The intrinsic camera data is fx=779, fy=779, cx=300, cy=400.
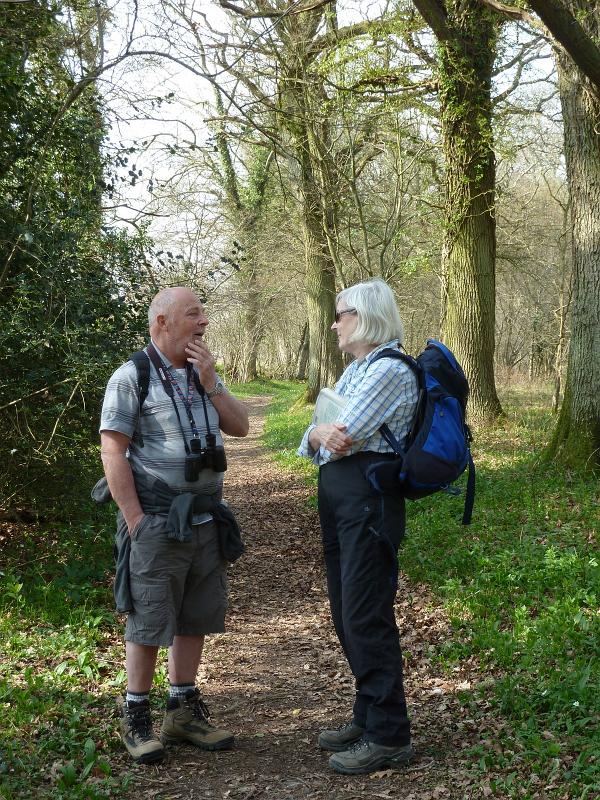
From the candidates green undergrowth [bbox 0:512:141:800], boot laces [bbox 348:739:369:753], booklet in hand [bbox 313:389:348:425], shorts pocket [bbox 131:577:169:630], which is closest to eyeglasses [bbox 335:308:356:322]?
booklet in hand [bbox 313:389:348:425]

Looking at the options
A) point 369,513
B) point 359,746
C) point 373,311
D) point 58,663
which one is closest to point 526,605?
point 359,746

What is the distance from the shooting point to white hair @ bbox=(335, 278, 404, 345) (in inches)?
154

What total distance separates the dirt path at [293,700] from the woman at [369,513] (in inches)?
8.7

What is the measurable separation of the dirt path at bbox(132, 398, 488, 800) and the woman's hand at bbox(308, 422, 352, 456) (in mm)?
1659

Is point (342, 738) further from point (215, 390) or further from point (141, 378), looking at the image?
point (141, 378)

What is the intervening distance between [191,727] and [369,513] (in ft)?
5.29

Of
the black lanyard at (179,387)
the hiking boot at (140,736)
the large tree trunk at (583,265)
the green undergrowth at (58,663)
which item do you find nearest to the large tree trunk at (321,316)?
the large tree trunk at (583,265)

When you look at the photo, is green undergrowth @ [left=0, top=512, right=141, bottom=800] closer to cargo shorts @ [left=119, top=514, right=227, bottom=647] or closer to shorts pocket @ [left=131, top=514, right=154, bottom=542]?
cargo shorts @ [left=119, top=514, right=227, bottom=647]

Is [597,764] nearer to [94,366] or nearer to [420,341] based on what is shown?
[94,366]

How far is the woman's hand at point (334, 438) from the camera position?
3730 millimetres

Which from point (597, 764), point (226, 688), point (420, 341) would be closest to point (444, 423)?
point (597, 764)

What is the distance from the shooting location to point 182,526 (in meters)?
3.84

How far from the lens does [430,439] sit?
3.68 m

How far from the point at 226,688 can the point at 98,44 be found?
696 centimetres
